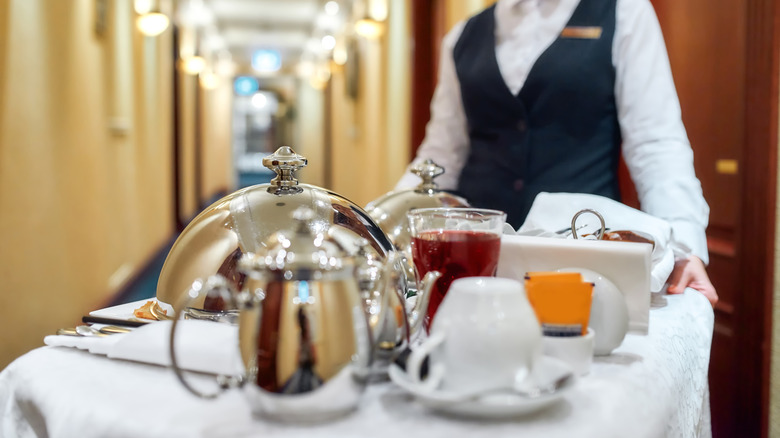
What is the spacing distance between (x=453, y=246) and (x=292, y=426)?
1.13 feet

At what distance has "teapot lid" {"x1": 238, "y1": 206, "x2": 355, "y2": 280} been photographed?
0.58 meters

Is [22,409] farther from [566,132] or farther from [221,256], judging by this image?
[566,132]

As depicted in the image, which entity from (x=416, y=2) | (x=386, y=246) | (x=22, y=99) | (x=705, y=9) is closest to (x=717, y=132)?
(x=705, y=9)

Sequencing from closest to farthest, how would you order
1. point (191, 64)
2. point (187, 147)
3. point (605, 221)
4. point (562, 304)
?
point (562, 304) < point (605, 221) < point (191, 64) < point (187, 147)

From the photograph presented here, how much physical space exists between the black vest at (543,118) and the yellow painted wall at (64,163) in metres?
1.74

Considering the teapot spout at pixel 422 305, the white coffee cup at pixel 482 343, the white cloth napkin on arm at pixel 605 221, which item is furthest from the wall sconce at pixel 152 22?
the white coffee cup at pixel 482 343

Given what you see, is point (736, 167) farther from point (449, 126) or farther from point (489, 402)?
point (489, 402)

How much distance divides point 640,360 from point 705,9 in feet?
6.47

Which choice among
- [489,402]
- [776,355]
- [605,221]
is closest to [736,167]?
[776,355]

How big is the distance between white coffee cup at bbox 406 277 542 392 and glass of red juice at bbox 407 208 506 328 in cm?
21

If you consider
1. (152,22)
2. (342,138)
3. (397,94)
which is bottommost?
(342,138)

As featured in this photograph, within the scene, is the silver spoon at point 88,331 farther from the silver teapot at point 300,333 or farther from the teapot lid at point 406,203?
the teapot lid at point 406,203

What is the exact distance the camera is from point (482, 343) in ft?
1.93

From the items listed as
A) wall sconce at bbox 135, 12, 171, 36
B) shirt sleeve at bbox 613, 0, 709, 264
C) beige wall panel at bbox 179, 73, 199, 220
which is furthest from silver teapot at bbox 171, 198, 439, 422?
beige wall panel at bbox 179, 73, 199, 220
